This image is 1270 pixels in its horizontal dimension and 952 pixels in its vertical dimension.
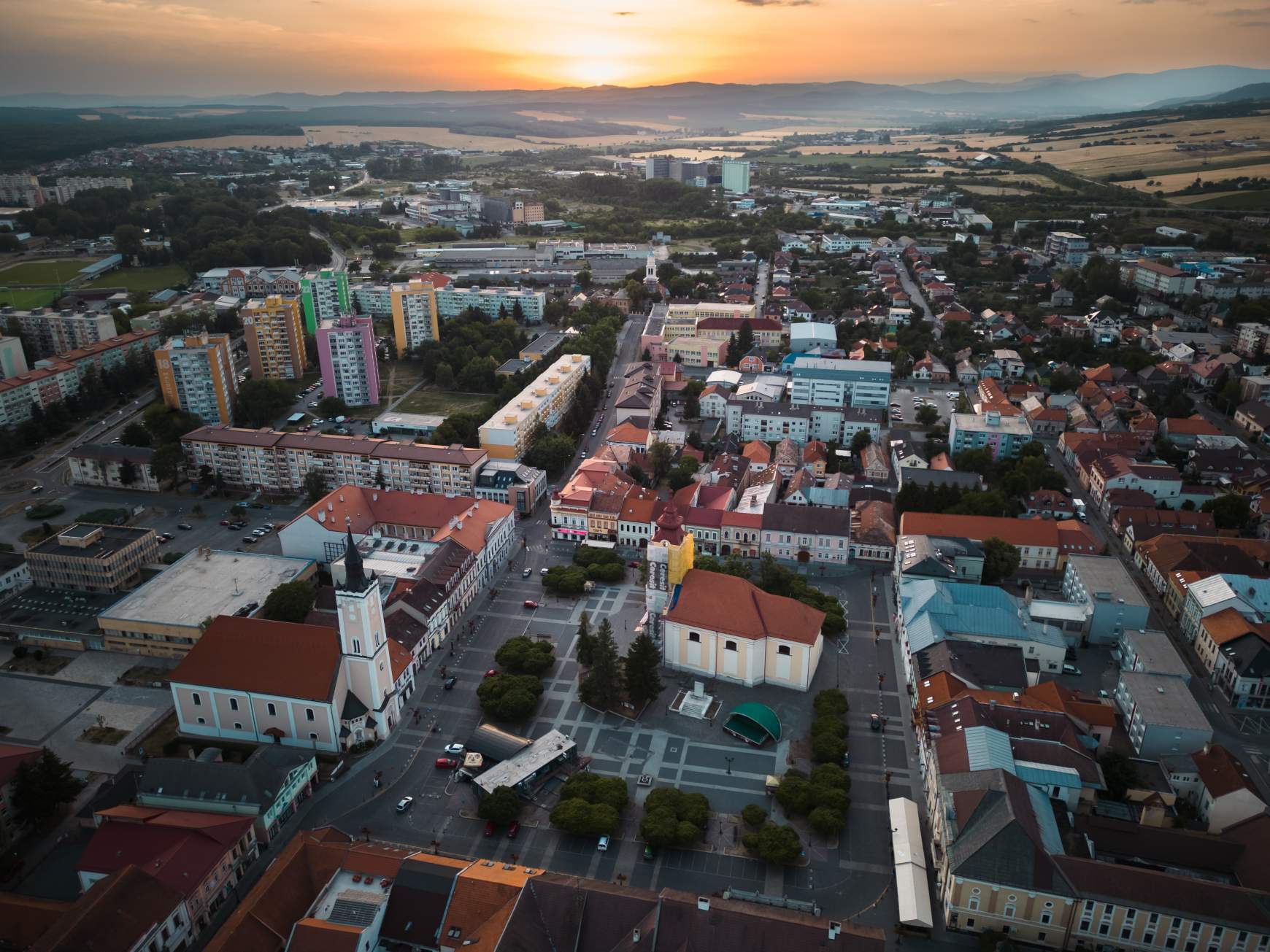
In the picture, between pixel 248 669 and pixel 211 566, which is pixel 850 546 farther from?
pixel 211 566

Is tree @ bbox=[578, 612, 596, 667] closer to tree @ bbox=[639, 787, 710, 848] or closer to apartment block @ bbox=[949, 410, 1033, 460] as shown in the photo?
tree @ bbox=[639, 787, 710, 848]

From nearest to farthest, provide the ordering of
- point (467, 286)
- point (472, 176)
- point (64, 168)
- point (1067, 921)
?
point (1067, 921) → point (467, 286) → point (64, 168) → point (472, 176)

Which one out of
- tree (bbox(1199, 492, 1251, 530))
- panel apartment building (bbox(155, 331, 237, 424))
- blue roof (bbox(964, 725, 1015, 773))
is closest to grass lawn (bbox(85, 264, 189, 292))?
panel apartment building (bbox(155, 331, 237, 424))

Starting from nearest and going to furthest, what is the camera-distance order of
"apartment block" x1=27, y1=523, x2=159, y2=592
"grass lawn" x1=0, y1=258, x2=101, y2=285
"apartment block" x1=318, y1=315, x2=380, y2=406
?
"apartment block" x1=27, y1=523, x2=159, y2=592
"apartment block" x1=318, y1=315, x2=380, y2=406
"grass lawn" x1=0, y1=258, x2=101, y2=285

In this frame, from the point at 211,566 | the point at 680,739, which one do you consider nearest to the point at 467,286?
the point at 211,566

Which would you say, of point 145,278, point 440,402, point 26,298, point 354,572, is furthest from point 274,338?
point 354,572

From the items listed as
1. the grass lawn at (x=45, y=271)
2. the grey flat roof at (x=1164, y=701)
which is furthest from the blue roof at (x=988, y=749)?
the grass lawn at (x=45, y=271)
